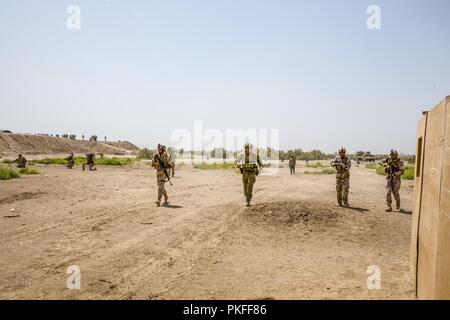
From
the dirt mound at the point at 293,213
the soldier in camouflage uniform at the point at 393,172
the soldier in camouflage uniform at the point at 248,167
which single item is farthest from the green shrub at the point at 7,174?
the soldier in camouflage uniform at the point at 393,172

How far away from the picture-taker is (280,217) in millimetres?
9938

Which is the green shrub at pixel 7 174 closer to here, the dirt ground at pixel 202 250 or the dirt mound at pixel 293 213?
the dirt ground at pixel 202 250

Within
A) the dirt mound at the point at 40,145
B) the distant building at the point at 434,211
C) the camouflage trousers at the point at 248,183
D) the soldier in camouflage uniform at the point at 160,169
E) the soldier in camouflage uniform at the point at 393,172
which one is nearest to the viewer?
the distant building at the point at 434,211

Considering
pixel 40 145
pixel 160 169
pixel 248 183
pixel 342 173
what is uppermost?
pixel 40 145

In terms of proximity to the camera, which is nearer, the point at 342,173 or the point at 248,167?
the point at 248,167

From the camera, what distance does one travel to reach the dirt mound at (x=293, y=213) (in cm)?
966

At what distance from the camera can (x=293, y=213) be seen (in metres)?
10.2

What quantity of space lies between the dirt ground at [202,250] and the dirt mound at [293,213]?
0.03 metres

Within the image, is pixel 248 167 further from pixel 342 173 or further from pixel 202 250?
pixel 202 250

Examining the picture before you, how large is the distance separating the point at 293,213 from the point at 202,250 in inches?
156

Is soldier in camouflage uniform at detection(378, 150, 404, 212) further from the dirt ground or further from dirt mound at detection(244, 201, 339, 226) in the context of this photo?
dirt mound at detection(244, 201, 339, 226)

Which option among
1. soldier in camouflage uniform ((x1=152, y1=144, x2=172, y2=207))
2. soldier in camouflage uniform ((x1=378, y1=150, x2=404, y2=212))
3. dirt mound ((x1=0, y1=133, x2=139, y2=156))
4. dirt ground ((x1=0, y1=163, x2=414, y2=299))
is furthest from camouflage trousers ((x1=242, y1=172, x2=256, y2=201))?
dirt mound ((x1=0, y1=133, x2=139, y2=156))

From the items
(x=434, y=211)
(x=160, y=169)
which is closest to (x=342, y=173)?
A: (x=160, y=169)
